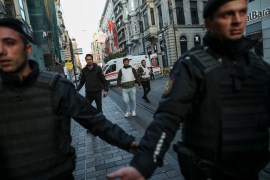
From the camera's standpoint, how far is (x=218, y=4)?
5.89ft

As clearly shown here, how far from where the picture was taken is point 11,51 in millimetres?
1917

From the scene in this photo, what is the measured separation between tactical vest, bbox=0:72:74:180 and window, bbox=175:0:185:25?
35623 mm

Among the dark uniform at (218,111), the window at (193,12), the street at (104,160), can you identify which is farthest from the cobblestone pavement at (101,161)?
the window at (193,12)

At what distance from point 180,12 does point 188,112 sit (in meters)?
36.3

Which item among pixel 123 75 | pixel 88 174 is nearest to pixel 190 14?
pixel 123 75

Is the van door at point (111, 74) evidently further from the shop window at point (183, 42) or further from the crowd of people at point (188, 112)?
the crowd of people at point (188, 112)

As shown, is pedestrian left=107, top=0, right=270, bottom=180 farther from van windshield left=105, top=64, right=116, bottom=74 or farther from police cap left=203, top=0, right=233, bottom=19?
van windshield left=105, top=64, right=116, bottom=74

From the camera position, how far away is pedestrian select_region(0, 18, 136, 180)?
186 centimetres

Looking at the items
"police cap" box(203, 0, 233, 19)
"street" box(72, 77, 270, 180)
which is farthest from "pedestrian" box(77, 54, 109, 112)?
"police cap" box(203, 0, 233, 19)

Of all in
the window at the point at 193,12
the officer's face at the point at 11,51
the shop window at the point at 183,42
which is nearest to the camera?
the officer's face at the point at 11,51

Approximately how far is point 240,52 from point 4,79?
59.7 inches

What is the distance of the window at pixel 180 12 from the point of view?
36.1 meters

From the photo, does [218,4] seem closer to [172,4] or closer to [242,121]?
[242,121]

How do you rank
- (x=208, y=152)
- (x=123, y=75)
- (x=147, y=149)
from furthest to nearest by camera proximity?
(x=123, y=75), (x=208, y=152), (x=147, y=149)
